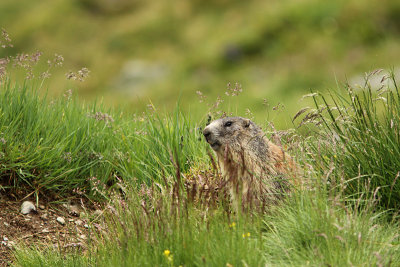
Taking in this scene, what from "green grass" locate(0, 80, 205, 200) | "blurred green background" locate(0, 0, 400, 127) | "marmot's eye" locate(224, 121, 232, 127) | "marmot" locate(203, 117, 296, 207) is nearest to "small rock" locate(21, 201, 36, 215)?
"green grass" locate(0, 80, 205, 200)

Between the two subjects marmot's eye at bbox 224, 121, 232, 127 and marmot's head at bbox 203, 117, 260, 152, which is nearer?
marmot's head at bbox 203, 117, 260, 152

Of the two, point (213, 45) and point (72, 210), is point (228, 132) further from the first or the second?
point (213, 45)

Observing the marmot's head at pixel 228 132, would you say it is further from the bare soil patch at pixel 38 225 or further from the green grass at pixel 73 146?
the bare soil patch at pixel 38 225

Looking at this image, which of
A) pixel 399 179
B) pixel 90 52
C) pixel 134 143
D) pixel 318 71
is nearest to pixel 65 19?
pixel 90 52

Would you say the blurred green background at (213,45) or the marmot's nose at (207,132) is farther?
the blurred green background at (213,45)

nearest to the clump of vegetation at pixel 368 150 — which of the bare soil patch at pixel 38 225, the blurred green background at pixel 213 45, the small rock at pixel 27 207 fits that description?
the bare soil patch at pixel 38 225

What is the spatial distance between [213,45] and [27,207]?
15298mm

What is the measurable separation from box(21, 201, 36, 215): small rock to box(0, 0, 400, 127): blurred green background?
28.8 feet

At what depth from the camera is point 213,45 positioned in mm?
20734

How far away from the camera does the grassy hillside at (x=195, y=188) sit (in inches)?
163

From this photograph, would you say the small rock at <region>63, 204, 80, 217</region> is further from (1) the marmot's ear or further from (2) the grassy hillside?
(1) the marmot's ear

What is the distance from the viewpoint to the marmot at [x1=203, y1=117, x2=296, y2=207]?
17.6 feet

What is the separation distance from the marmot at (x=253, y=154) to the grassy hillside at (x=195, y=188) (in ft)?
0.71

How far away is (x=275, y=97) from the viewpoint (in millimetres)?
16188
